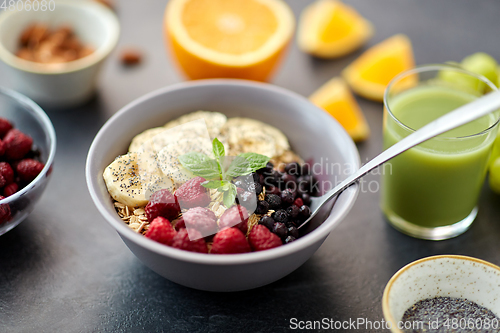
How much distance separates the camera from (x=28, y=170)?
127cm

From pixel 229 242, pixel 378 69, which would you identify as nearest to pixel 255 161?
pixel 229 242

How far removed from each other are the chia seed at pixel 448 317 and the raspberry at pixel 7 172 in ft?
3.54

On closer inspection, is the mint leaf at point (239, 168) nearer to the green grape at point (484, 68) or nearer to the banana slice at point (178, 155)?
the banana slice at point (178, 155)

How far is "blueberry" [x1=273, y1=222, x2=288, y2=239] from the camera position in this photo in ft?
3.64

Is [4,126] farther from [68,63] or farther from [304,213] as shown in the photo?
[304,213]

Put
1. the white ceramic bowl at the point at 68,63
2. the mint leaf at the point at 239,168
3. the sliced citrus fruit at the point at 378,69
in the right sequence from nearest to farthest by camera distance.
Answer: the mint leaf at the point at 239,168, the white ceramic bowl at the point at 68,63, the sliced citrus fruit at the point at 378,69

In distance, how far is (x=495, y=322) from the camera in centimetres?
103

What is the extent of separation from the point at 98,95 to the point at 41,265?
77 centimetres

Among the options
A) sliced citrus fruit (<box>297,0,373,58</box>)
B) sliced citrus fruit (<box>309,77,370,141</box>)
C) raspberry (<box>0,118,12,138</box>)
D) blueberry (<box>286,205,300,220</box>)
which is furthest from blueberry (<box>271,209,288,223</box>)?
sliced citrus fruit (<box>297,0,373,58</box>)

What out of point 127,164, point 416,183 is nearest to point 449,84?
point 416,183

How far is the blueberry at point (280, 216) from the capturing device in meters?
1.15

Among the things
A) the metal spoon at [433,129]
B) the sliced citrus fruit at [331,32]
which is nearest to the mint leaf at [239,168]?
the metal spoon at [433,129]

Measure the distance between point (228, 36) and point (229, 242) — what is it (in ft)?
3.22

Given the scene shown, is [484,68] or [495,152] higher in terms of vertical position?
[484,68]
